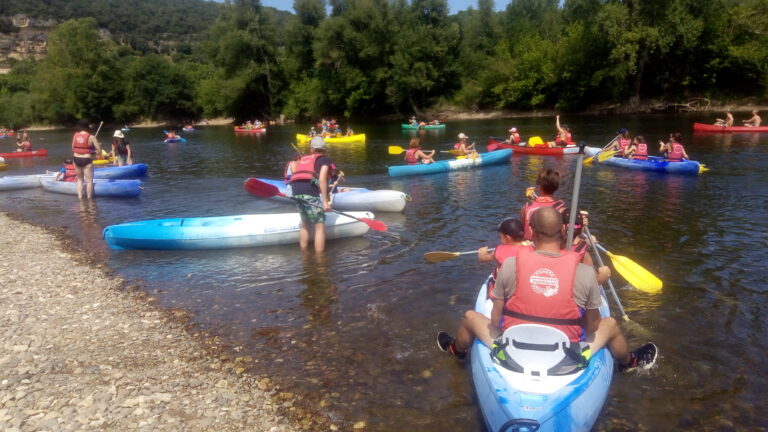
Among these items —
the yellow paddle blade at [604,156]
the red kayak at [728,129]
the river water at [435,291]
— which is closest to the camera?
the river water at [435,291]

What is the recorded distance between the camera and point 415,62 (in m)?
44.8

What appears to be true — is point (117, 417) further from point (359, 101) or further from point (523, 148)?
point (359, 101)

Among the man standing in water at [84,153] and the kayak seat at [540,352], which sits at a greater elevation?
the man standing in water at [84,153]

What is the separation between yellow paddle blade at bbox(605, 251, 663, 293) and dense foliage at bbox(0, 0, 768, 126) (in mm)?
35134

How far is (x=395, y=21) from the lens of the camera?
150 ft

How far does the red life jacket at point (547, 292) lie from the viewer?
321 cm

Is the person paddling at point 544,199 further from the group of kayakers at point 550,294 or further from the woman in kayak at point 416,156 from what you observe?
the woman in kayak at point 416,156

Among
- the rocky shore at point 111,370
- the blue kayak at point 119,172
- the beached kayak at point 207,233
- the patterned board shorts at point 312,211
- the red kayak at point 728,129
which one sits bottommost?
the rocky shore at point 111,370

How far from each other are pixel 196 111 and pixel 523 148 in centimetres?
5155

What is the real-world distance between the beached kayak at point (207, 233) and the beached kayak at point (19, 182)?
838cm

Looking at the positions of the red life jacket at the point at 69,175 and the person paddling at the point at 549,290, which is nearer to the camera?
the person paddling at the point at 549,290

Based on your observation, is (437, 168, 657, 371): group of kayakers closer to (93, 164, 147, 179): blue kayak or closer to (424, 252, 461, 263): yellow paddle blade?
(424, 252, 461, 263): yellow paddle blade

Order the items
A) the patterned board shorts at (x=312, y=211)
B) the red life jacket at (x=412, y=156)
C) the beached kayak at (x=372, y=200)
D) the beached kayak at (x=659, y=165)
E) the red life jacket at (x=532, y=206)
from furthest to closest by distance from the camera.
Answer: the red life jacket at (x=412, y=156), the beached kayak at (x=659, y=165), the beached kayak at (x=372, y=200), the patterned board shorts at (x=312, y=211), the red life jacket at (x=532, y=206)

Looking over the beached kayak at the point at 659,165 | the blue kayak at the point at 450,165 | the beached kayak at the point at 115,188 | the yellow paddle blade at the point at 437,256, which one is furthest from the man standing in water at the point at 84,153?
the beached kayak at the point at 659,165
